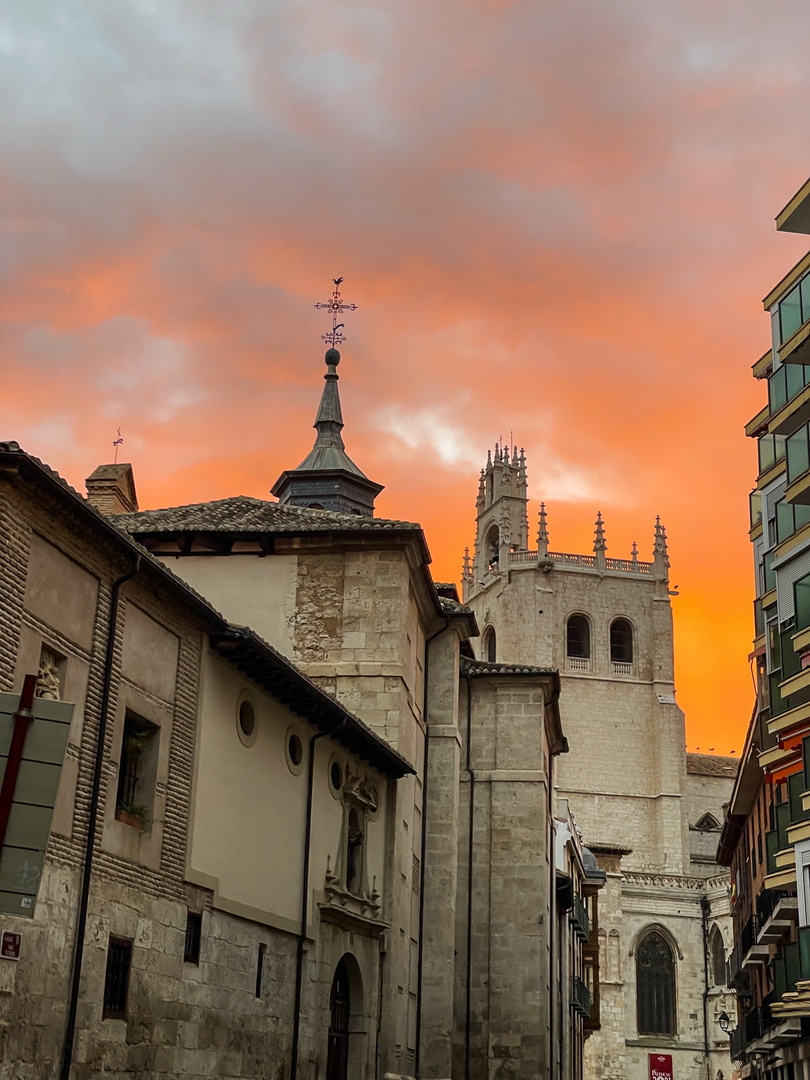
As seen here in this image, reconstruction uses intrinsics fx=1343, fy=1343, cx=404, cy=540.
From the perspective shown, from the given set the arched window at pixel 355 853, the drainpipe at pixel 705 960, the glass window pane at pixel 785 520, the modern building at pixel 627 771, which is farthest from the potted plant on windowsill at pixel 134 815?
the drainpipe at pixel 705 960

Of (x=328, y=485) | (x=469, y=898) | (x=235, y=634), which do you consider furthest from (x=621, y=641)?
(x=235, y=634)

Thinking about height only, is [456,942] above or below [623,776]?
below

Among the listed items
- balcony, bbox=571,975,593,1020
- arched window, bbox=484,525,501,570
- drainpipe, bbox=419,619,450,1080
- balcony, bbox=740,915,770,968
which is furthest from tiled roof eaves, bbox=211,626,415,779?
arched window, bbox=484,525,501,570

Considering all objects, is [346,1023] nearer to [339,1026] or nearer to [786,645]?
[339,1026]

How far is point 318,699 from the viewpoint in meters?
18.3

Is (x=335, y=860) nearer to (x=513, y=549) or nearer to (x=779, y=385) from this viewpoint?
(x=779, y=385)

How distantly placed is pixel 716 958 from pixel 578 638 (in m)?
20.2

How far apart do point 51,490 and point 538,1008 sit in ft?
67.2

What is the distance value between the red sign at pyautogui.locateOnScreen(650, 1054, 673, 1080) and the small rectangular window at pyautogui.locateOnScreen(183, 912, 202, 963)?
58.7 meters

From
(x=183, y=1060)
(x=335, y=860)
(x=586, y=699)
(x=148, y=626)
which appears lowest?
(x=183, y=1060)

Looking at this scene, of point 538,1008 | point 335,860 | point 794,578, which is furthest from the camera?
point 538,1008

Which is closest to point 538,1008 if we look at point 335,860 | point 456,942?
point 456,942

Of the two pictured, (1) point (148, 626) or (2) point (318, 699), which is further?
(2) point (318, 699)

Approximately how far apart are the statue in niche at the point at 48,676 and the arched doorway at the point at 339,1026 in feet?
30.3
